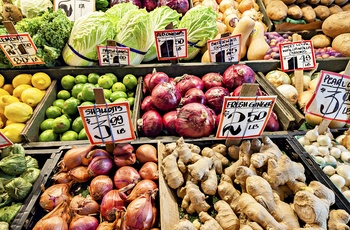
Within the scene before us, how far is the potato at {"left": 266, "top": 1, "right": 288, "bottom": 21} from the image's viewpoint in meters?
2.92

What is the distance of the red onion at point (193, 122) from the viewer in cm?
157

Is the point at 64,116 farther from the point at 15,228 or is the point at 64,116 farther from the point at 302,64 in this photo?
the point at 302,64

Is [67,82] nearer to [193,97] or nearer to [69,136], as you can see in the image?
[69,136]

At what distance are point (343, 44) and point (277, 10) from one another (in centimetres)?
84

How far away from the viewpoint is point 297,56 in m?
2.13

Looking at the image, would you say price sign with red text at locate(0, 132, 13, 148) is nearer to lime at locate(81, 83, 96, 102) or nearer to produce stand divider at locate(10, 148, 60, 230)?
produce stand divider at locate(10, 148, 60, 230)

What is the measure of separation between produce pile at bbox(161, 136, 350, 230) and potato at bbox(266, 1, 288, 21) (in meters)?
2.15

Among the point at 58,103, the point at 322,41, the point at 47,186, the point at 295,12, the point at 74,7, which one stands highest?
the point at 74,7

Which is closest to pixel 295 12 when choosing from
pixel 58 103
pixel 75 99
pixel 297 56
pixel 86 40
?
pixel 297 56

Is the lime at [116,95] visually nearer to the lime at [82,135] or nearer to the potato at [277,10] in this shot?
the lime at [82,135]

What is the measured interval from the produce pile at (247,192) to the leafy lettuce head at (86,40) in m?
1.35

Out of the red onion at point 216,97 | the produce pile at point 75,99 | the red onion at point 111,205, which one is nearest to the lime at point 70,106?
the produce pile at point 75,99

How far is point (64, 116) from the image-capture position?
1865mm

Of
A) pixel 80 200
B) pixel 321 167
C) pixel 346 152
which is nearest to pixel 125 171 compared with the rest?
pixel 80 200
